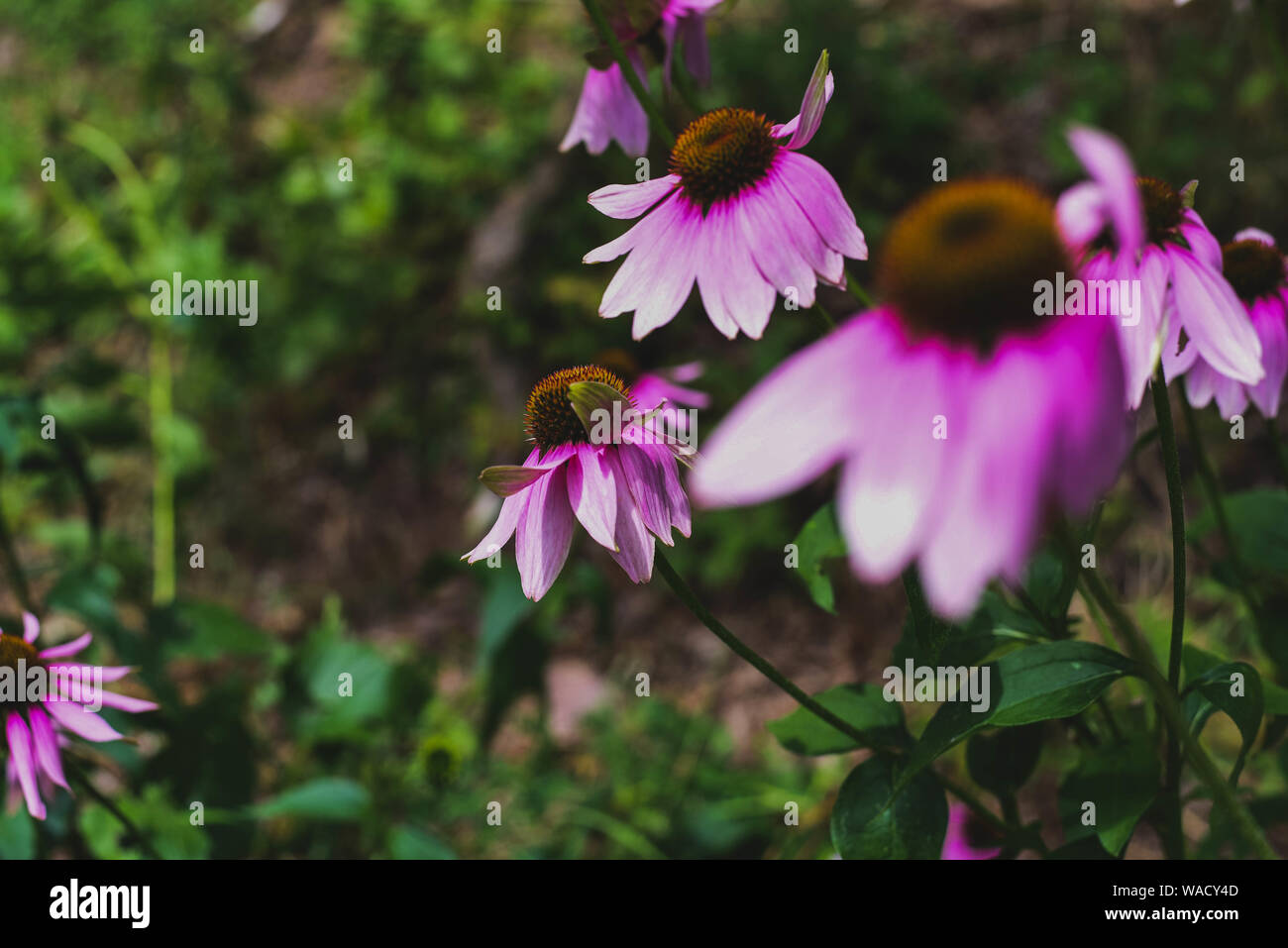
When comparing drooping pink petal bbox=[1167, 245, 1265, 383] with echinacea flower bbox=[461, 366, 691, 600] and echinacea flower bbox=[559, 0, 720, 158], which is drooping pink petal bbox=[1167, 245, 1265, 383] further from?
echinacea flower bbox=[559, 0, 720, 158]

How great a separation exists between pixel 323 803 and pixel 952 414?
100 centimetres

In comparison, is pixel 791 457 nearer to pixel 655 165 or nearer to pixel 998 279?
pixel 998 279

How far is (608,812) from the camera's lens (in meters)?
1.63

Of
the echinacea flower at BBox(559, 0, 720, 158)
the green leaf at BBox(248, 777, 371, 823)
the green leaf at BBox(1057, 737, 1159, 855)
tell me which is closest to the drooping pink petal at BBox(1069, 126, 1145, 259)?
the green leaf at BBox(1057, 737, 1159, 855)

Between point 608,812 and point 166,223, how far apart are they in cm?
169

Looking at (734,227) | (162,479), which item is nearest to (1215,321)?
(734,227)

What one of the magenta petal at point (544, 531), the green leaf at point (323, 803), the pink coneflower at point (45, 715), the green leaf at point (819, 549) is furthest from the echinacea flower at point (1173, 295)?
the green leaf at point (323, 803)

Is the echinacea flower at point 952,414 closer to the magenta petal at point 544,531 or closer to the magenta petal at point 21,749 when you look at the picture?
the magenta petal at point 544,531

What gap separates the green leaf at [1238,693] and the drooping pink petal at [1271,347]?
26cm

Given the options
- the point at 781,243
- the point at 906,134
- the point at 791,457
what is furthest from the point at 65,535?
the point at 906,134

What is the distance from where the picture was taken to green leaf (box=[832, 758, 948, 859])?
713 mm

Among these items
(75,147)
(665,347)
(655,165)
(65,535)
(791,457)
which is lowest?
(791,457)

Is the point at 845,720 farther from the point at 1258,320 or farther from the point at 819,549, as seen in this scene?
the point at 1258,320

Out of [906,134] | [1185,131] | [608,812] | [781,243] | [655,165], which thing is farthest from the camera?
[906,134]
